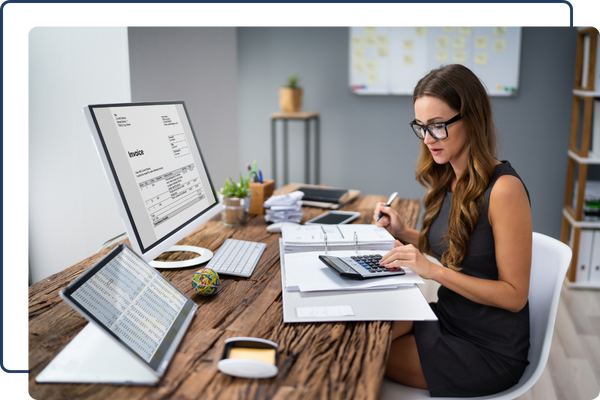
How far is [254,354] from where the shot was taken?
2.66ft

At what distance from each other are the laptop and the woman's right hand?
79 cm

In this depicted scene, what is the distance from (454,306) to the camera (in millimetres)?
1296

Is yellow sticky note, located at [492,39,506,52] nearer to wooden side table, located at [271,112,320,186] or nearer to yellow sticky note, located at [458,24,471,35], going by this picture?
yellow sticky note, located at [458,24,471,35]

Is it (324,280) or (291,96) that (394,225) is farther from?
(291,96)

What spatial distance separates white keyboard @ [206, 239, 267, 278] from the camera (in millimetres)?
1229

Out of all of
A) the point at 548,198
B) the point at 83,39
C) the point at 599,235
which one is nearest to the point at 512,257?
the point at 83,39

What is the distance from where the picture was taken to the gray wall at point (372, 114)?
3.50 meters

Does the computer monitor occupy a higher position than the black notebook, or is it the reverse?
the computer monitor

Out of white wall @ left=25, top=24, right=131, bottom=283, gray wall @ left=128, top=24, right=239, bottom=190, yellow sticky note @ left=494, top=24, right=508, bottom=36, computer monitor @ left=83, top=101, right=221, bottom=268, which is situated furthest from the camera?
yellow sticky note @ left=494, top=24, right=508, bottom=36

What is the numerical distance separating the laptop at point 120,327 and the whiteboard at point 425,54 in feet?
9.92

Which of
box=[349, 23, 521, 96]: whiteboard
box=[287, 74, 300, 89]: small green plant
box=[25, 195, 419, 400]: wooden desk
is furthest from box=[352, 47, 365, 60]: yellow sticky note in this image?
box=[25, 195, 419, 400]: wooden desk

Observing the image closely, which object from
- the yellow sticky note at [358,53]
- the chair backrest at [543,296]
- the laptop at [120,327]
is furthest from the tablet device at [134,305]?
the yellow sticky note at [358,53]

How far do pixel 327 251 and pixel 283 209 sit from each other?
0.42m

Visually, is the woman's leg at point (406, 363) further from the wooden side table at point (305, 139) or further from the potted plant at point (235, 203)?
the wooden side table at point (305, 139)
